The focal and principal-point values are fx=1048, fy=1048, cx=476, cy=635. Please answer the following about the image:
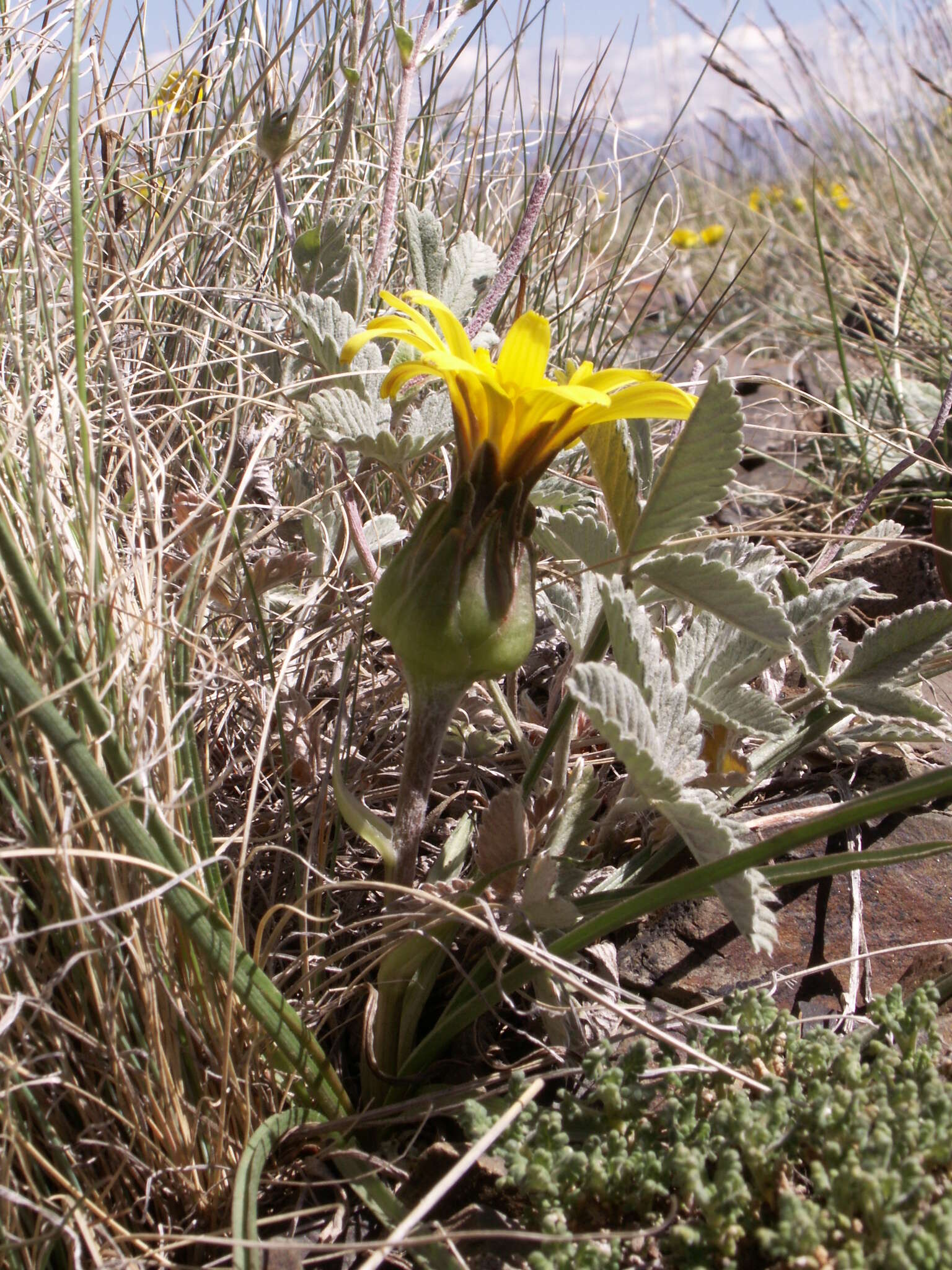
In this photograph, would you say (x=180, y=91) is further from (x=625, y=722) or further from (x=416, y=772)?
(x=625, y=722)

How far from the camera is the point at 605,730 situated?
3.08 ft

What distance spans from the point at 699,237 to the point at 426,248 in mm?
5556

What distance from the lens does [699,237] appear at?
6508 mm

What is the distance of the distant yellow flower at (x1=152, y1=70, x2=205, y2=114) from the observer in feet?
6.49

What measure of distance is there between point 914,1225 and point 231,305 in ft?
5.93

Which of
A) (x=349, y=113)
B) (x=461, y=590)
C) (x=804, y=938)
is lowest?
(x=804, y=938)

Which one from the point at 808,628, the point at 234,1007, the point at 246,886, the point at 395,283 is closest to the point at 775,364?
the point at 395,283

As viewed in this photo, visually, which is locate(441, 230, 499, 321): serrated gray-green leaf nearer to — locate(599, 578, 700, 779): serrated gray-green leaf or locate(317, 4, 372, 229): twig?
locate(317, 4, 372, 229): twig

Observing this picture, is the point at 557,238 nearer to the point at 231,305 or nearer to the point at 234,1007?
the point at 231,305

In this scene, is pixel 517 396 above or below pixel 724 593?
above

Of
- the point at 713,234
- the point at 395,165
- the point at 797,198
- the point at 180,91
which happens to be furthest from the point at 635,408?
the point at 797,198

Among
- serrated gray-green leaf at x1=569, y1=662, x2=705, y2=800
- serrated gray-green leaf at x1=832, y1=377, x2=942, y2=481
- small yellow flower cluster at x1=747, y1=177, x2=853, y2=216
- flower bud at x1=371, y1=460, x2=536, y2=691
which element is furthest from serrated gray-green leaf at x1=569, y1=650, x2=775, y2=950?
small yellow flower cluster at x1=747, y1=177, x2=853, y2=216

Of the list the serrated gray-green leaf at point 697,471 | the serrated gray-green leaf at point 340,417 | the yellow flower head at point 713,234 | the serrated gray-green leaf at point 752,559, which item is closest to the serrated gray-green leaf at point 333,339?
the serrated gray-green leaf at point 340,417

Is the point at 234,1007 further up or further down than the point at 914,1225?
further up
